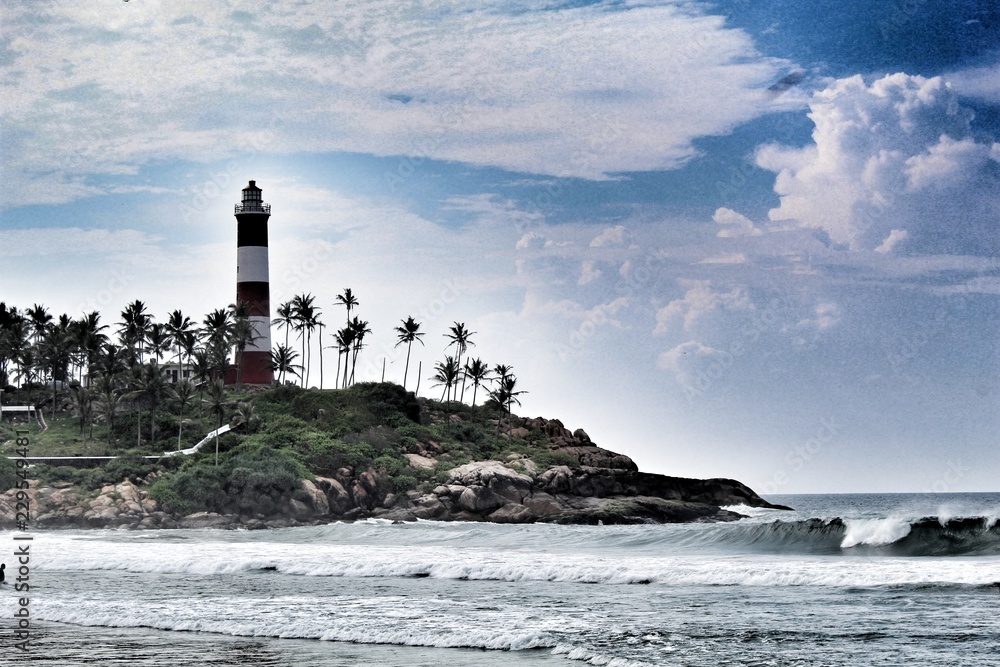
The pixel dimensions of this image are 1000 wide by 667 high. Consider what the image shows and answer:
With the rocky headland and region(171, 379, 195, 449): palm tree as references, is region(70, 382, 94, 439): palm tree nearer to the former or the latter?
region(171, 379, 195, 449): palm tree

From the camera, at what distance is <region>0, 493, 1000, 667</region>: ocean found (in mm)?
19141

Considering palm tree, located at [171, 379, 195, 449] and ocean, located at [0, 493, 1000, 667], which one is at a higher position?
palm tree, located at [171, 379, 195, 449]

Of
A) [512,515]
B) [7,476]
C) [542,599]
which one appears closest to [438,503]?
[512,515]

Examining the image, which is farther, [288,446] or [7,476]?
[288,446]

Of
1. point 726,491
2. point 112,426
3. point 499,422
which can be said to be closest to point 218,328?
point 112,426

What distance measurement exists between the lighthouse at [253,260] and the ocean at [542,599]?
39759 millimetres

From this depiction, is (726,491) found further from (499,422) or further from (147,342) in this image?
(147,342)

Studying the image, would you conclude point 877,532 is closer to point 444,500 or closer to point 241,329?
point 444,500

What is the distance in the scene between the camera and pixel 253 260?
8375 cm

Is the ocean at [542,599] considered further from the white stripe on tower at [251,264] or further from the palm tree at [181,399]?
the white stripe on tower at [251,264]

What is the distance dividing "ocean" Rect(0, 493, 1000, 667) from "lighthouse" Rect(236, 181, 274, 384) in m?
39.8

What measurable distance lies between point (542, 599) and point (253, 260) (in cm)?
6216

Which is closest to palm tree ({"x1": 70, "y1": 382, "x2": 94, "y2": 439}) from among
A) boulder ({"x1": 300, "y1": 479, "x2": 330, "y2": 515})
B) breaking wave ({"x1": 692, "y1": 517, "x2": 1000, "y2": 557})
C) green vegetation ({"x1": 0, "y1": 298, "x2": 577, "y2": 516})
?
green vegetation ({"x1": 0, "y1": 298, "x2": 577, "y2": 516})

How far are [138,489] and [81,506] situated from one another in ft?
13.3
